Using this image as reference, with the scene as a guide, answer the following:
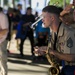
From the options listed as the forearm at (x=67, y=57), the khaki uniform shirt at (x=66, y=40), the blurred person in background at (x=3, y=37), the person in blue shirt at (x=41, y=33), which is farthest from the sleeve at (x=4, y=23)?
the person in blue shirt at (x=41, y=33)

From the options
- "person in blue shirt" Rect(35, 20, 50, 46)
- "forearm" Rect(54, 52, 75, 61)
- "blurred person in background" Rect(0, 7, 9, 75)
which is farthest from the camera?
"person in blue shirt" Rect(35, 20, 50, 46)

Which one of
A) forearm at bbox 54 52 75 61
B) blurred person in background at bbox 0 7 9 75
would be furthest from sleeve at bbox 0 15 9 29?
forearm at bbox 54 52 75 61

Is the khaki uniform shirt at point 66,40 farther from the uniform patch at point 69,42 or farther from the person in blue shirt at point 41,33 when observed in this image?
the person in blue shirt at point 41,33

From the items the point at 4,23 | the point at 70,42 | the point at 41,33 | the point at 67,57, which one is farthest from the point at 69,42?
the point at 41,33

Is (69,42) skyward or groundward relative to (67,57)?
skyward

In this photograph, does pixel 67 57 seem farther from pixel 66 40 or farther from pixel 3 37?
pixel 3 37

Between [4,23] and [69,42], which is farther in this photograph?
[4,23]

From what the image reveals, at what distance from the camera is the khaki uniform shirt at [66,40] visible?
126 inches

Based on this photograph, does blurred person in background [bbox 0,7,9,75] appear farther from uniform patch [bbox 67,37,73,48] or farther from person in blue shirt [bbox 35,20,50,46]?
person in blue shirt [bbox 35,20,50,46]

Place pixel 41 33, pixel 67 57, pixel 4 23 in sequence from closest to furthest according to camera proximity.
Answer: pixel 67 57
pixel 4 23
pixel 41 33

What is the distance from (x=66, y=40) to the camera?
3215 millimetres

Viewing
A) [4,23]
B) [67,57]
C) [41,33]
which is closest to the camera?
[67,57]

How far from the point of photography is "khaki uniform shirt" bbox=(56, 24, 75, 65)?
3.20 metres

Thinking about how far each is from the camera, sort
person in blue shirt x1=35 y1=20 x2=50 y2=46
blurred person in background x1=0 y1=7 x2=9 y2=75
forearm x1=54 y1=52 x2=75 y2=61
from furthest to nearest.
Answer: person in blue shirt x1=35 y1=20 x2=50 y2=46
blurred person in background x1=0 y1=7 x2=9 y2=75
forearm x1=54 y1=52 x2=75 y2=61
